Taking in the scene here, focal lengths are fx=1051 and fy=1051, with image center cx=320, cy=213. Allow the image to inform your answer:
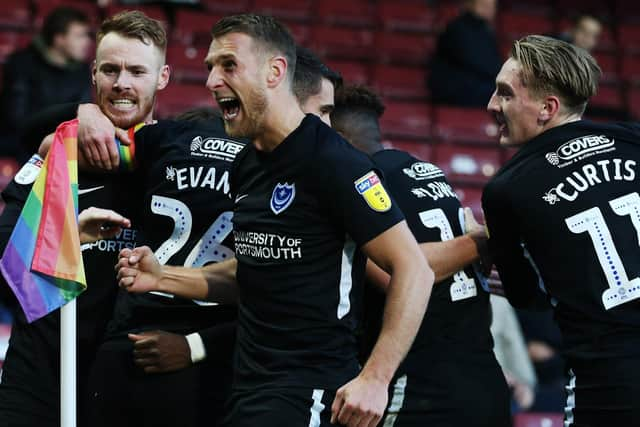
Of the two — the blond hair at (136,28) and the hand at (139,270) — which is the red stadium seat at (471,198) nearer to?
the blond hair at (136,28)

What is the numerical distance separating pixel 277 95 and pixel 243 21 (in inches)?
10.0

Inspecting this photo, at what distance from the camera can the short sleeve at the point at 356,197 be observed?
2.88 metres

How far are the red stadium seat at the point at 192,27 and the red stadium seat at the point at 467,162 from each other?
216 cm

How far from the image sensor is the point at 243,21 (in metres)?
3.20

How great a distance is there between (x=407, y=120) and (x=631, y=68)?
2733mm

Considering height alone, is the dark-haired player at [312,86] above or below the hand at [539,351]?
Answer: above

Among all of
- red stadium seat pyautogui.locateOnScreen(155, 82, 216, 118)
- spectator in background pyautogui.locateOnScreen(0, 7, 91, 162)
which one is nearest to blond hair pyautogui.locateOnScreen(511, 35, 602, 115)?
spectator in background pyautogui.locateOnScreen(0, 7, 91, 162)

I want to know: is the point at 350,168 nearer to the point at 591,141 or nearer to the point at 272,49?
the point at 272,49

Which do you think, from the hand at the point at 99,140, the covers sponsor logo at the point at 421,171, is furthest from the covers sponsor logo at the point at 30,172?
the covers sponsor logo at the point at 421,171

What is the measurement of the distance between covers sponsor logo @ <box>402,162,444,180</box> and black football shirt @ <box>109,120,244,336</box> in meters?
0.62

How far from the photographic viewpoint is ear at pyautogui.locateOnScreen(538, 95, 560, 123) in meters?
3.37

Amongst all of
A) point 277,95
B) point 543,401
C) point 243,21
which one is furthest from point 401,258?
point 543,401

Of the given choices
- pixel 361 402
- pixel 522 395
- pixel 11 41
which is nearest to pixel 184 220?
pixel 361 402

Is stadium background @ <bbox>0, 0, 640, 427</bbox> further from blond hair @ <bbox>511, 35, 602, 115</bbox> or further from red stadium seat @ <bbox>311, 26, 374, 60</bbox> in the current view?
blond hair @ <bbox>511, 35, 602, 115</bbox>
